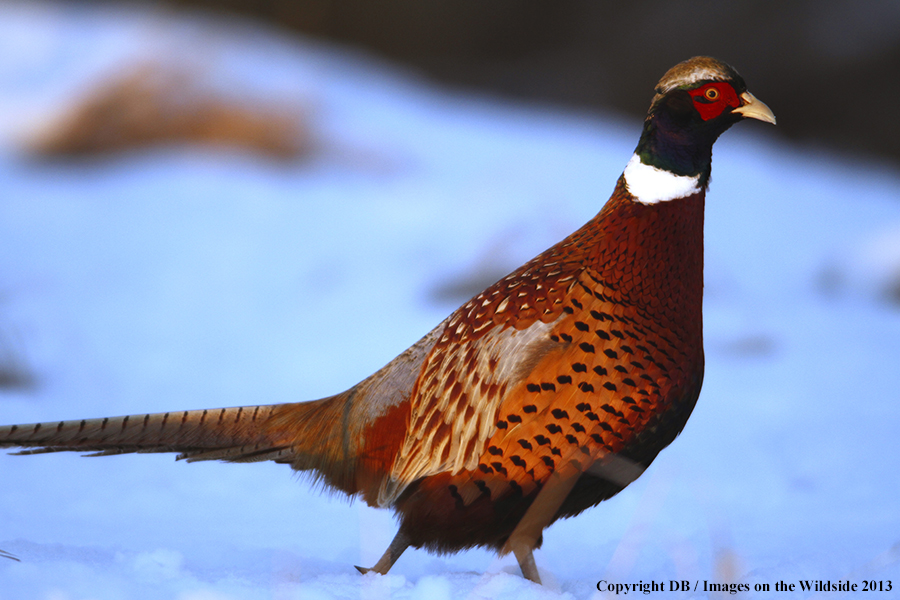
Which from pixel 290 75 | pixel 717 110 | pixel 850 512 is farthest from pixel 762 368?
pixel 290 75

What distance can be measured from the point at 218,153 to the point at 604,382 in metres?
5.44

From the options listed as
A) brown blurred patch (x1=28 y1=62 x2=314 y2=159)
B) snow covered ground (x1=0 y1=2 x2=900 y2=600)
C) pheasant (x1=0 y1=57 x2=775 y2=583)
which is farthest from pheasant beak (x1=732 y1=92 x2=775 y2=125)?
brown blurred patch (x1=28 y1=62 x2=314 y2=159)

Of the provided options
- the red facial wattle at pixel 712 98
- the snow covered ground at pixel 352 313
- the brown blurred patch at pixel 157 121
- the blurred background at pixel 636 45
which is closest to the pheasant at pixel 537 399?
the red facial wattle at pixel 712 98

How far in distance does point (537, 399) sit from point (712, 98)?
929 millimetres

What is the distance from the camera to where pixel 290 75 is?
26.2 ft

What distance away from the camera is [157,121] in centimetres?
689

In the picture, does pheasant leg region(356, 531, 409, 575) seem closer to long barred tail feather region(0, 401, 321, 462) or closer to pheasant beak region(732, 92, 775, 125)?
long barred tail feather region(0, 401, 321, 462)

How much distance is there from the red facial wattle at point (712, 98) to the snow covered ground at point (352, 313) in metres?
0.96

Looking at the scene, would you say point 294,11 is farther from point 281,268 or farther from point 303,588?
point 303,588

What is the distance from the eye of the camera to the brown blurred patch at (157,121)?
22.2 ft

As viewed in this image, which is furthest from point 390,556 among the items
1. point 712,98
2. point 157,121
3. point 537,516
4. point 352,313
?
point 157,121

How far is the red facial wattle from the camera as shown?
223cm

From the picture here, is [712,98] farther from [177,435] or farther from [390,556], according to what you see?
Result: [177,435]

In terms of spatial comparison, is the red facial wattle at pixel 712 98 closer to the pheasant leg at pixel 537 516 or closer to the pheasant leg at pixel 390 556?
the pheasant leg at pixel 537 516
